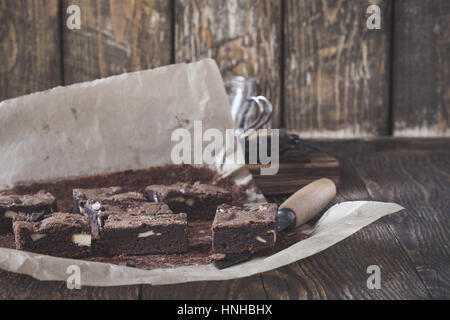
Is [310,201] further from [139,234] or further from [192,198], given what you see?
[139,234]

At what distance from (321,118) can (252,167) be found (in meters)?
0.82

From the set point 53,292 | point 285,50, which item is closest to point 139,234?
point 53,292

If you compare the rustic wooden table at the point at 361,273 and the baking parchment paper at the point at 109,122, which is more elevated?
the baking parchment paper at the point at 109,122

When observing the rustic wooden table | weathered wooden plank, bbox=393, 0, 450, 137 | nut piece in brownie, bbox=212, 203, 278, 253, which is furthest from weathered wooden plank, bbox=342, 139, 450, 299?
nut piece in brownie, bbox=212, 203, 278, 253

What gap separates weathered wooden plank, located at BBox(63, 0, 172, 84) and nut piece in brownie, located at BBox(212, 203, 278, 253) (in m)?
1.29

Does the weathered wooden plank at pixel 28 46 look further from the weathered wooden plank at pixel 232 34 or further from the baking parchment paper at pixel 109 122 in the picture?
the baking parchment paper at pixel 109 122

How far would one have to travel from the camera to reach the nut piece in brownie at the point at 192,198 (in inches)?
68.8

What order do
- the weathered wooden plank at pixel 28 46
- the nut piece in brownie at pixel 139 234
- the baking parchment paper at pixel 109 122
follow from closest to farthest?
the nut piece in brownie at pixel 139 234 < the baking parchment paper at pixel 109 122 < the weathered wooden plank at pixel 28 46

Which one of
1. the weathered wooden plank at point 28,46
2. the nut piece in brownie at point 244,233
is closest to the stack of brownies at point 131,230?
the nut piece in brownie at point 244,233

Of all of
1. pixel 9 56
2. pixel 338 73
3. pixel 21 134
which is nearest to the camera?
pixel 21 134

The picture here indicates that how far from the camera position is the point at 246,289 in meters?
1.22

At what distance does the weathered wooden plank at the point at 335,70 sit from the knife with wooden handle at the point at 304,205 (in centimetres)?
97

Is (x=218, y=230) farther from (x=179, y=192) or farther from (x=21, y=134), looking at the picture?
(x=21, y=134)
